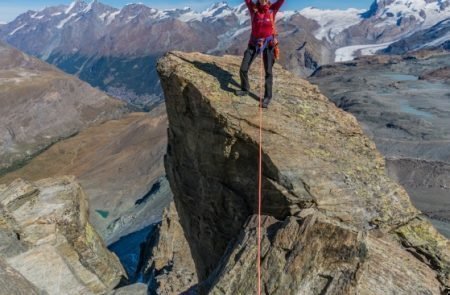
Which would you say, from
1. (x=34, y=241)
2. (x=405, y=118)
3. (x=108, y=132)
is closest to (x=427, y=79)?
(x=405, y=118)

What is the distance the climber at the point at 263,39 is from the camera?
42.2 feet

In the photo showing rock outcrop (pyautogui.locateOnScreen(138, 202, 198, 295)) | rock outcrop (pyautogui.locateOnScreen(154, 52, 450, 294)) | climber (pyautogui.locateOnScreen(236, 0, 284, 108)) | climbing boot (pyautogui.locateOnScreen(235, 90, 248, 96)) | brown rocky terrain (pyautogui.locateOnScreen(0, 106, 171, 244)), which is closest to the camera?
rock outcrop (pyautogui.locateOnScreen(154, 52, 450, 294))

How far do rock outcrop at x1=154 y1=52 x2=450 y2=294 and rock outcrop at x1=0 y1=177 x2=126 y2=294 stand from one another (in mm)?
4345

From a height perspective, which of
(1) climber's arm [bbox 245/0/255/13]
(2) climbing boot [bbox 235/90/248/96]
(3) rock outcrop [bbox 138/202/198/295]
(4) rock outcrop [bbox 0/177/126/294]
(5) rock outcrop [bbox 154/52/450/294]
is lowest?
(3) rock outcrop [bbox 138/202/198/295]

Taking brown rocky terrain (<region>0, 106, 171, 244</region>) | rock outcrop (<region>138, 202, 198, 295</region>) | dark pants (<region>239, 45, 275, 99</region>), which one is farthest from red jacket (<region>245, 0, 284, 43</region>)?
brown rocky terrain (<region>0, 106, 171, 244</region>)

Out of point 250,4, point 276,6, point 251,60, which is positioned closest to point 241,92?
point 251,60

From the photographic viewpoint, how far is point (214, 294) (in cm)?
941

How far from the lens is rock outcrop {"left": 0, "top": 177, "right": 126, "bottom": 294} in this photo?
52.2 ft

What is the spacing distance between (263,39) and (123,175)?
64.8m

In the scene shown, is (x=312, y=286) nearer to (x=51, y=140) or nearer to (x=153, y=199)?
(x=153, y=199)

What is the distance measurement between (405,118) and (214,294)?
57.6 m

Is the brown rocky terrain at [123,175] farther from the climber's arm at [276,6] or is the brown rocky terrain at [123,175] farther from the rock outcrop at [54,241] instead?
the climber's arm at [276,6]

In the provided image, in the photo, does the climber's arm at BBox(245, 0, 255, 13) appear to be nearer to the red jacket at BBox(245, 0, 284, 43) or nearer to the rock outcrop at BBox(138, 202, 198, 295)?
the red jacket at BBox(245, 0, 284, 43)

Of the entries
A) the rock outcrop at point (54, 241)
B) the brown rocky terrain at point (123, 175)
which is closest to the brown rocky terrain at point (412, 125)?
the brown rocky terrain at point (123, 175)
